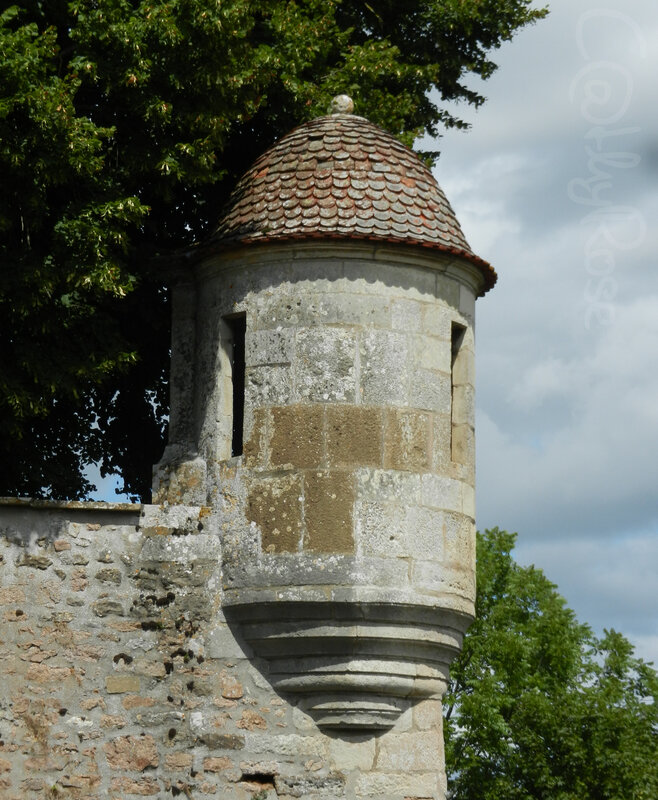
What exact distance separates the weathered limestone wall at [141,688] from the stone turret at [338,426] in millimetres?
234

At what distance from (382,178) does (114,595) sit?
4262 millimetres

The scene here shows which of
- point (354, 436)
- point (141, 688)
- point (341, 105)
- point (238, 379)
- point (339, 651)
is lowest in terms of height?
point (141, 688)

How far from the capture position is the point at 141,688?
13.2 meters

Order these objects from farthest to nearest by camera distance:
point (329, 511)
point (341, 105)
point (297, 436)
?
point (341, 105) → point (297, 436) → point (329, 511)

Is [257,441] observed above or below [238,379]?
Result: below

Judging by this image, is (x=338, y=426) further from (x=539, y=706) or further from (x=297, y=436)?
(x=539, y=706)

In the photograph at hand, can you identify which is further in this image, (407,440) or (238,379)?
(238,379)

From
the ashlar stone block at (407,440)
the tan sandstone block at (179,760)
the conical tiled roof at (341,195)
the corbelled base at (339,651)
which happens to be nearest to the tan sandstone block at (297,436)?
the ashlar stone block at (407,440)

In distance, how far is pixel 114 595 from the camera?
13320 millimetres

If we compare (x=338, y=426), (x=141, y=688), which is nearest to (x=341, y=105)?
(x=338, y=426)

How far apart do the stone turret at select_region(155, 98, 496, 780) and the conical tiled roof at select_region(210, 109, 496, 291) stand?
19mm

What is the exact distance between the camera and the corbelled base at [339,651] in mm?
13109

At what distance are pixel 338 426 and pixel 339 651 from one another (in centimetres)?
184

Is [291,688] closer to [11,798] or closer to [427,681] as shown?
[427,681]
